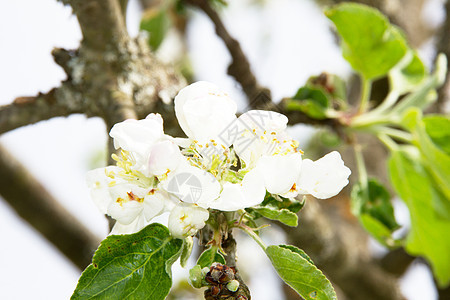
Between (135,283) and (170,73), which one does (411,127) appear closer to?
(170,73)

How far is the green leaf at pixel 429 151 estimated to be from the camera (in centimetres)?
→ 96

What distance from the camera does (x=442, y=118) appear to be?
1.07 meters

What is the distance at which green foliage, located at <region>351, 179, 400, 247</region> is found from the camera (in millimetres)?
1137

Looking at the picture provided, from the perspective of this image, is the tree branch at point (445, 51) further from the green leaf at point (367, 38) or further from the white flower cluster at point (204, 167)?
the white flower cluster at point (204, 167)

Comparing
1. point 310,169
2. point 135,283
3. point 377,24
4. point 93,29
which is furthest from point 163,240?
point 377,24

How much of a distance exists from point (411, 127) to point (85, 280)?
Answer: 0.74 m

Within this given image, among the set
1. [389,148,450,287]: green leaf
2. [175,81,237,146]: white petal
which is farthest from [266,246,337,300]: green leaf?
[389,148,450,287]: green leaf

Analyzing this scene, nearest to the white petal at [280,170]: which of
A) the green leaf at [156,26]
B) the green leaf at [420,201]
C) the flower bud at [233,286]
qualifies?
the flower bud at [233,286]

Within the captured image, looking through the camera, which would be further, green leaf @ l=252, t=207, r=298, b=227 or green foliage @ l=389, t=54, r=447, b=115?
green foliage @ l=389, t=54, r=447, b=115

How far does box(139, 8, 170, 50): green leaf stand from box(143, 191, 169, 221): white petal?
940mm

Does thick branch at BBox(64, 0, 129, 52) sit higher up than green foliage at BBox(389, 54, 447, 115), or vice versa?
thick branch at BBox(64, 0, 129, 52)

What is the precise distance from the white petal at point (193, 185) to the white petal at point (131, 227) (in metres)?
0.10

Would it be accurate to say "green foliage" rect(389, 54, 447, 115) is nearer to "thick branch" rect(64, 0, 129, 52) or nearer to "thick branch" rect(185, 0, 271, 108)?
"thick branch" rect(185, 0, 271, 108)

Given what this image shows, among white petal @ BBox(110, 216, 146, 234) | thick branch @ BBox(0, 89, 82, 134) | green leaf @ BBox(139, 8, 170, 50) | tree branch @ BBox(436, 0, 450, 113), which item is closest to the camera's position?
white petal @ BBox(110, 216, 146, 234)
